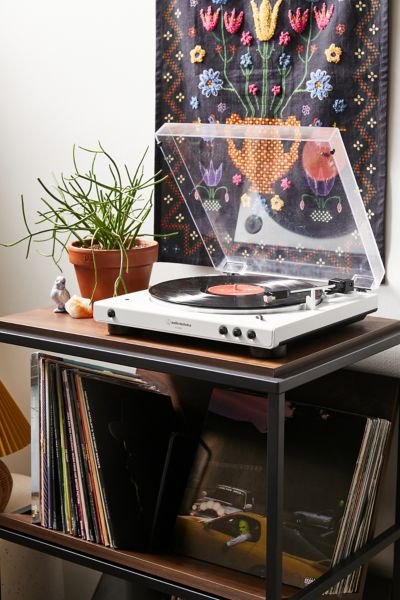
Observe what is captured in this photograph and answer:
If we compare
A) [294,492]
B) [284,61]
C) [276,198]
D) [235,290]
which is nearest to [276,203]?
[276,198]

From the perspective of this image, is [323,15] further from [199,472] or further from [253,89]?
[199,472]

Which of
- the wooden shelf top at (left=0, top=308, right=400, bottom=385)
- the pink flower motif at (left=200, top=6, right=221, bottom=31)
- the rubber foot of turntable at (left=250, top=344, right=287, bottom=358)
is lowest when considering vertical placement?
the wooden shelf top at (left=0, top=308, right=400, bottom=385)

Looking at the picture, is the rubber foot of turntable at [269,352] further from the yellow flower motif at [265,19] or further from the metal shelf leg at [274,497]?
the yellow flower motif at [265,19]

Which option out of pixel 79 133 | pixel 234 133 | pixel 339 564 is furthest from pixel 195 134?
pixel 339 564

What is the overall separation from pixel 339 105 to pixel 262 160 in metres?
0.21

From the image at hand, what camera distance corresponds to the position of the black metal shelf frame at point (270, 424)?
139cm

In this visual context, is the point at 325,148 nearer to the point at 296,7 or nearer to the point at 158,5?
the point at 296,7

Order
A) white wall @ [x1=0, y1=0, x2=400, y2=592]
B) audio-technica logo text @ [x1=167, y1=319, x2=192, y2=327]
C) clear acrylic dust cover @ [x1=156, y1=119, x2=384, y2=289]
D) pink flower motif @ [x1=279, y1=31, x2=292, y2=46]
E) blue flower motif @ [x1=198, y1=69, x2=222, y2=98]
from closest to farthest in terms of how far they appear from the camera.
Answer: audio-technica logo text @ [x1=167, y1=319, x2=192, y2=327] < clear acrylic dust cover @ [x1=156, y1=119, x2=384, y2=289] < pink flower motif @ [x1=279, y1=31, x2=292, y2=46] < blue flower motif @ [x1=198, y1=69, x2=222, y2=98] < white wall @ [x1=0, y1=0, x2=400, y2=592]

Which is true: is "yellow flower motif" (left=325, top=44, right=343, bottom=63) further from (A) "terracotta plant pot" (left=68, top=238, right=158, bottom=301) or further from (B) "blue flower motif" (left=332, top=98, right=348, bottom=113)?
(A) "terracotta plant pot" (left=68, top=238, right=158, bottom=301)

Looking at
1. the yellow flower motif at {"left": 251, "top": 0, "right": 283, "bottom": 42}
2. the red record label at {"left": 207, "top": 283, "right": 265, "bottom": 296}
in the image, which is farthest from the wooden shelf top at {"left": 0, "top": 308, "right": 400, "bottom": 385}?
the yellow flower motif at {"left": 251, "top": 0, "right": 283, "bottom": 42}

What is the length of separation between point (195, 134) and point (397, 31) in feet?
1.37

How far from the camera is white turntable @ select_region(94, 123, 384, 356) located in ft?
4.89

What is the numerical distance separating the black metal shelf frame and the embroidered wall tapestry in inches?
14.8

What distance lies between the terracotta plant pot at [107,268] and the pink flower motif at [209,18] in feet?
1.60
